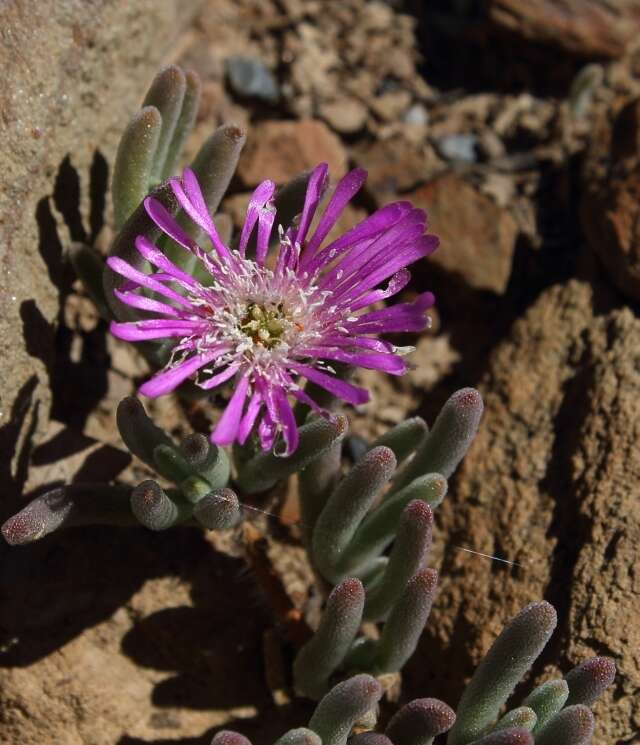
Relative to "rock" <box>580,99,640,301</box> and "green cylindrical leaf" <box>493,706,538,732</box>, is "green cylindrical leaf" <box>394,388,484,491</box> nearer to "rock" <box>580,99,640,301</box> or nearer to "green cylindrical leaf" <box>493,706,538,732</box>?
"green cylindrical leaf" <box>493,706,538,732</box>

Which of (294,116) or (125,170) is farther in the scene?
(294,116)

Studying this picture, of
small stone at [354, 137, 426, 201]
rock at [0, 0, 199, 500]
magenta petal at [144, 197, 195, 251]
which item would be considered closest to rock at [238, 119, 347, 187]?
small stone at [354, 137, 426, 201]

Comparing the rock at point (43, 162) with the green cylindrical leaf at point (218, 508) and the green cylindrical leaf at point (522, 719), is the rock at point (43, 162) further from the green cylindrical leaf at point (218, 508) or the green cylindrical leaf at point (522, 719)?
the green cylindrical leaf at point (522, 719)

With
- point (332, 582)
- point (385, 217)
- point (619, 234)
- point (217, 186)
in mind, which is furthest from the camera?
point (619, 234)

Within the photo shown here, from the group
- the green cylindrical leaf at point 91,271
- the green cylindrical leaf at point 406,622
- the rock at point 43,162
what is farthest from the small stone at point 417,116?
the green cylindrical leaf at point 406,622

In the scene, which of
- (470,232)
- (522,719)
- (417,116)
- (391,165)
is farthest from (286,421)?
(417,116)

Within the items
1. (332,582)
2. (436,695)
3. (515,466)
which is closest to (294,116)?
(515,466)

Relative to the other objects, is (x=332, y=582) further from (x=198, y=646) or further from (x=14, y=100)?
(x=14, y=100)
